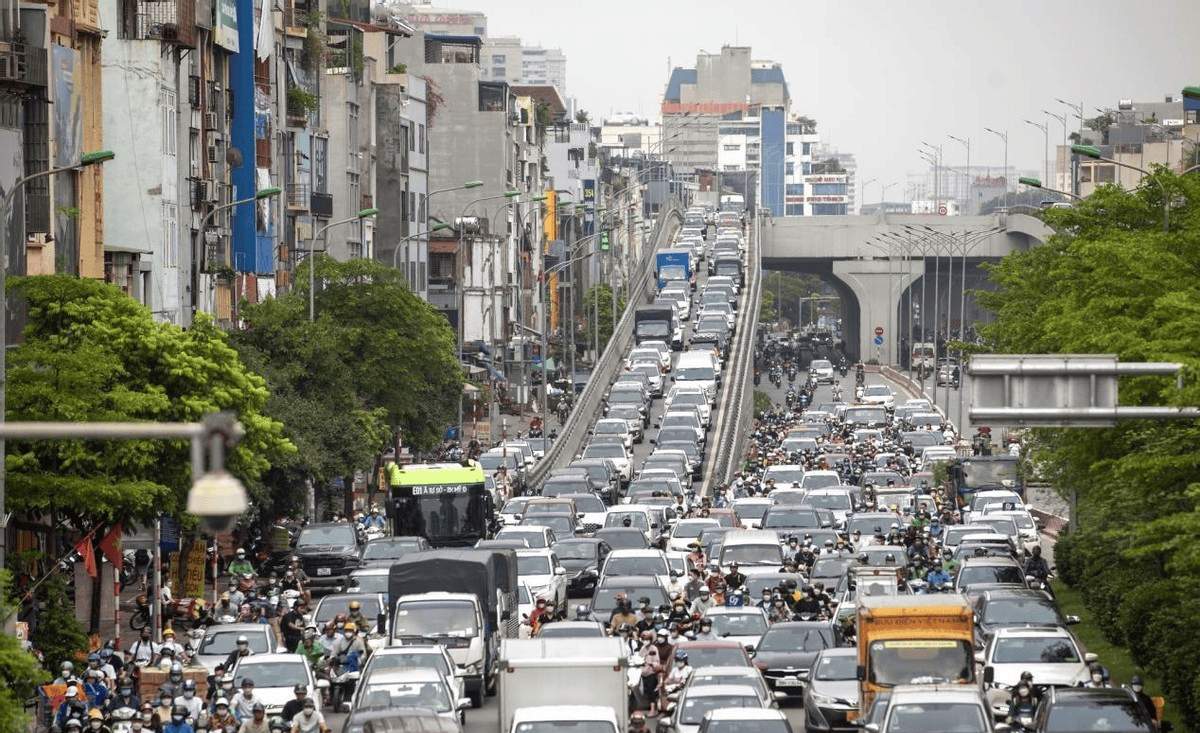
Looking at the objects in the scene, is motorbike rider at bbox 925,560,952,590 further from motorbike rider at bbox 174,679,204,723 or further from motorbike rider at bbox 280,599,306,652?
motorbike rider at bbox 174,679,204,723

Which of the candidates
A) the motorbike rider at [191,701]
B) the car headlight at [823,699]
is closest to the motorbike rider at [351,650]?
the motorbike rider at [191,701]

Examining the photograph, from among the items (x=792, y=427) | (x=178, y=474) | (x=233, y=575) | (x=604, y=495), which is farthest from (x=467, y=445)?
(x=178, y=474)

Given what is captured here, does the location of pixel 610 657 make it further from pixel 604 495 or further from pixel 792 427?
pixel 792 427

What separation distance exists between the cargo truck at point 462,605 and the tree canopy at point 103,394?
3.75 meters

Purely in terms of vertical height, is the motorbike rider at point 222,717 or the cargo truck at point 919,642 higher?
the cargo truck at point 919,642

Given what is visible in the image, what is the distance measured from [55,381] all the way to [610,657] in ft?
41.8

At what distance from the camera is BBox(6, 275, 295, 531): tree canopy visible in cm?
3600

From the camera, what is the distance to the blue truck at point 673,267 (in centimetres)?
13750

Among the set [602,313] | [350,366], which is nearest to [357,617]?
[350,366]

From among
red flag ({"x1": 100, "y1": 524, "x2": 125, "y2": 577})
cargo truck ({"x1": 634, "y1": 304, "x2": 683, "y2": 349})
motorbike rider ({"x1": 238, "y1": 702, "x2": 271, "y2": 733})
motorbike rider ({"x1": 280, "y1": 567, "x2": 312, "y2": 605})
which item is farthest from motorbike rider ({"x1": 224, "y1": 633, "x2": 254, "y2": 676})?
cargo truck ({"x1": 634, "y1": 304, "x2": 683, "y2": 349})

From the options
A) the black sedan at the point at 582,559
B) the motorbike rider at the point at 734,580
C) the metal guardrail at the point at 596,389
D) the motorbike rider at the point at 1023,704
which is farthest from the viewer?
the metal guardrail at the point at 596,389

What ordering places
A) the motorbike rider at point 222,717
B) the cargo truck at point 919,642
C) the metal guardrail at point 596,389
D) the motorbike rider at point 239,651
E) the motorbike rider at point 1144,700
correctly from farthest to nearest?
the metal guardrail at point 596,389, the motorbike rider at point 239,651, the cargo truck at point 919,642, the motorbike rider at point 222,717, the motorbike rider at point 1144,700

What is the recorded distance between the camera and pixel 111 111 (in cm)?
6006

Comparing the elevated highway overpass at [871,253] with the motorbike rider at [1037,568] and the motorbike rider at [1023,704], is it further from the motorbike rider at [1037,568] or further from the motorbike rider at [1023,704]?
the motorbike rider at [1023,704]
